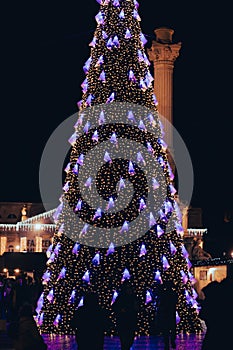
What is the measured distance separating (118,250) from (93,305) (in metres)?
8.05

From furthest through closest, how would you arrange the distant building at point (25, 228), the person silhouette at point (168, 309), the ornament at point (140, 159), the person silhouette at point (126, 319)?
the distant building at point (25, 228) → the ornament at point (140, 159) → the person silhouette at point (168, 309) → the person silhouette at point (126, 319)

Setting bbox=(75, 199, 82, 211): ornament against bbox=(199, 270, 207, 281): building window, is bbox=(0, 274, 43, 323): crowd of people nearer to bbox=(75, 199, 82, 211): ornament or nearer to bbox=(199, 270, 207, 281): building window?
bbox=(75, 199, 82, 211): ornament

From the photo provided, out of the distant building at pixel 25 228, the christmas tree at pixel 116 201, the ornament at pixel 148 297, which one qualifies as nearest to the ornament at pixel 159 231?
the christmas tree at pixel 116 201

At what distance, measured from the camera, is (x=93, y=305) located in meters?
11.4

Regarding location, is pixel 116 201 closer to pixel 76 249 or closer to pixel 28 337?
pixel 76 249

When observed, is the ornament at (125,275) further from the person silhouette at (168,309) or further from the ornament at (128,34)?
the ornament at (128,34)

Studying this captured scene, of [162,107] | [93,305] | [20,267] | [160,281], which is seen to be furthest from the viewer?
[162,107]

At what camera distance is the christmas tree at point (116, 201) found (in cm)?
1939

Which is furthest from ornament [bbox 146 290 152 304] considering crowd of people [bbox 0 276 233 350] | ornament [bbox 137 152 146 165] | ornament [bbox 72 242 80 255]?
Answer: ornament [bbox 137 152 146 165]

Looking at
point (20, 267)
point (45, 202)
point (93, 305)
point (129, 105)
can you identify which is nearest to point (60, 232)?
point (129, 105)

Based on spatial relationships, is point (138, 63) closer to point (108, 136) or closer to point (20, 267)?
point (108, 136)

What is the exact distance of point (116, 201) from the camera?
19625 millimetres

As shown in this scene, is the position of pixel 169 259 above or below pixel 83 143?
below

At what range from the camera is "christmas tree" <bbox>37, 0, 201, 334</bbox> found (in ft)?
63.6
